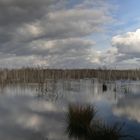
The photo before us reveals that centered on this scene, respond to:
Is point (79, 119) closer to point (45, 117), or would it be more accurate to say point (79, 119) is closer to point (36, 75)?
point (45, 117)

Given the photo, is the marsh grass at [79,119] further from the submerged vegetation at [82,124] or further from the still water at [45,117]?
the still water at [45,117]

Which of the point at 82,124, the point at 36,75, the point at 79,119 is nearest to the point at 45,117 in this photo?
the point at 79,119

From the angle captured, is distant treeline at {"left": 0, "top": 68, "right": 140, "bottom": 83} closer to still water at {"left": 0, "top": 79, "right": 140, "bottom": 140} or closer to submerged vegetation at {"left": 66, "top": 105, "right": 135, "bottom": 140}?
still water at {"left": 0, "top": 79, "right": 140, "bottom": 140}

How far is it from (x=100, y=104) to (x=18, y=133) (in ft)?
24.1

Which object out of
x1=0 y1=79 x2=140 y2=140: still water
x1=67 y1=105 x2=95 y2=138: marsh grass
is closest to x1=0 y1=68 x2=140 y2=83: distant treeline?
x1=0 y1=79 x2=140 y2=140: still water

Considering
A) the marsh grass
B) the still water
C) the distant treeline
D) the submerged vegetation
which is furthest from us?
the distant treeline

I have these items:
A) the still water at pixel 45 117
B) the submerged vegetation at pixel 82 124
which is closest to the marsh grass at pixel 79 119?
the submerged vegetation at pixel 82 124

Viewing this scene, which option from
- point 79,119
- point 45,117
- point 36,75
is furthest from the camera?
point 36,75

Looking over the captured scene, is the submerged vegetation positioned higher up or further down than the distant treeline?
further down

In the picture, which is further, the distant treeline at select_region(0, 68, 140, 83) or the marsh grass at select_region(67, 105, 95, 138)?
the distant treeline at select_region(0, 68, 140, 83)

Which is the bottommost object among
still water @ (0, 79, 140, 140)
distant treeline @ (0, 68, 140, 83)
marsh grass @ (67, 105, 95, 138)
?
still water @ (0, 79, 140, 140)

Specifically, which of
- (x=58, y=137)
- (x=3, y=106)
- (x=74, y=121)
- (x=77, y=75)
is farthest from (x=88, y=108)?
(x=77, y=75)

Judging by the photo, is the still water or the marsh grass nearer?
the marsh grass

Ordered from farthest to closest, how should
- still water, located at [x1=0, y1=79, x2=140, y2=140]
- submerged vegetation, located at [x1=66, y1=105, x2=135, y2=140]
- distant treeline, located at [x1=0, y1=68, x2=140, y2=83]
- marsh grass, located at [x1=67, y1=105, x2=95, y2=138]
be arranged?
distant treeline, located at [x1=0, y1=68, x2=140, y2=83], still water, located at [x1=0, y1=79, x2=140, y2=140], marsh grass, located at [x1=67, y1=105, x2=95, y2=138], submerged vegetation, located at [x1=66, y1=105, x2=135, y2=140]
